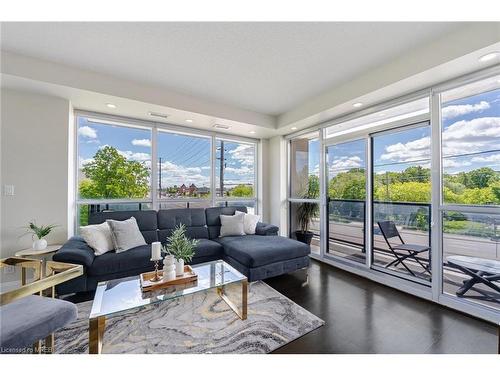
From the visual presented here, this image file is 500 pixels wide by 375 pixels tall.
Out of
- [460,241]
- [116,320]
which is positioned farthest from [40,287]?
[460,241]

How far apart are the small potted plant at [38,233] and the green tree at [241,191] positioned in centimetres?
296

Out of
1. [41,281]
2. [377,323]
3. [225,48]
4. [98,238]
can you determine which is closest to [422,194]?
[377,323]

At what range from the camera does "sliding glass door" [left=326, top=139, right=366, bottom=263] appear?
3477mm

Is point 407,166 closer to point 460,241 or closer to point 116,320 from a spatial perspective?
point 460,241

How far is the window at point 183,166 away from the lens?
4.09 metres

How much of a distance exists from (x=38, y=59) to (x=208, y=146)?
2637 mm

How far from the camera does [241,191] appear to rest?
4977mm

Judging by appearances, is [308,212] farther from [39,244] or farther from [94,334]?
[39,244]

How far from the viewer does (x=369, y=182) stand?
333 centimetres

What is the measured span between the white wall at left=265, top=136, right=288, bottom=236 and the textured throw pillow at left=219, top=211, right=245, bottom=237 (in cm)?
123

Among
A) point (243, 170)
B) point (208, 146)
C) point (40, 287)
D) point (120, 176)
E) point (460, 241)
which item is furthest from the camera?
point (243, 170)

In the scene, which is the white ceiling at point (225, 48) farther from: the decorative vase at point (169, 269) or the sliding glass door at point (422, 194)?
the decorative vase at point (169, 269)

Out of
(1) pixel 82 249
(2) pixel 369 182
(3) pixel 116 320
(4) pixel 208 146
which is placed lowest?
(3) pixel 116 320

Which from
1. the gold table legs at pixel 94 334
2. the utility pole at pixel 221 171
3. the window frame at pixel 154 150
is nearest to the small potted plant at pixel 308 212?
the window frame at pixel 154 150
